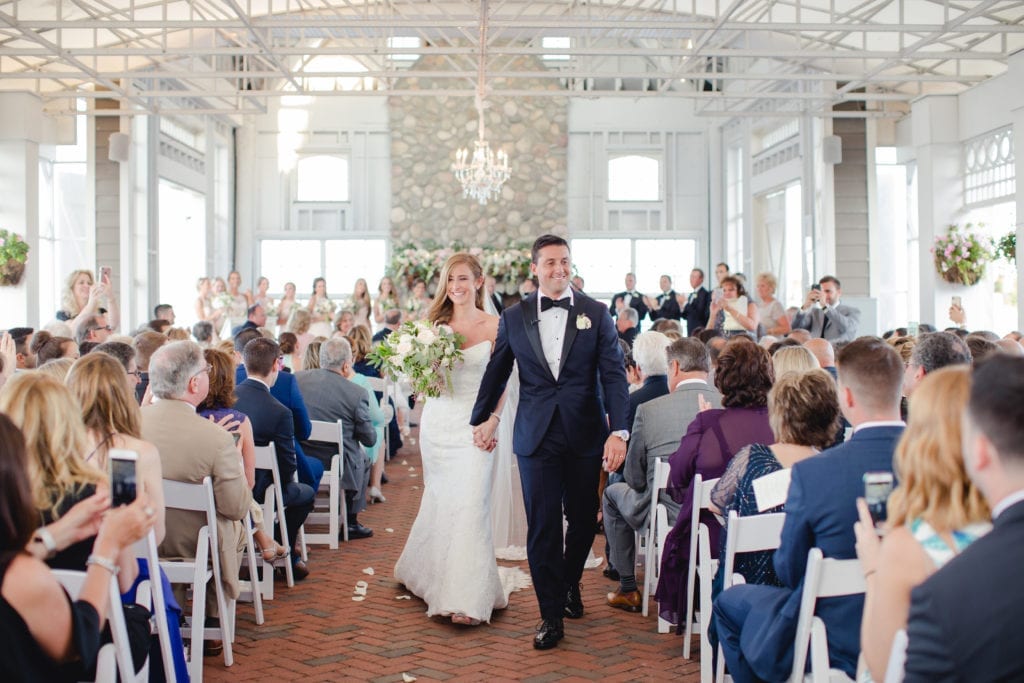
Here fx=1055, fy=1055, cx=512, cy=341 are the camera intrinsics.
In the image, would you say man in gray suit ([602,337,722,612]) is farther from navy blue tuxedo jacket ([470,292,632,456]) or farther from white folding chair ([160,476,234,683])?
white folding chair ([160,476,234,683])

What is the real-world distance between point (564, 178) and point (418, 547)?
15.6m

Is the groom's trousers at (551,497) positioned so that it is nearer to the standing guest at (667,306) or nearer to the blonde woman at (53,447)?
the blonde woman at (53,447)

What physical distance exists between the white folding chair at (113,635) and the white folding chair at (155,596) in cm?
30

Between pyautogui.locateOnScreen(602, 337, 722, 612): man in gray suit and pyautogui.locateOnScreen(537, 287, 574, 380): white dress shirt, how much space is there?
2.36 ft

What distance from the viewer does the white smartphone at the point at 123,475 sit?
8.41 feet

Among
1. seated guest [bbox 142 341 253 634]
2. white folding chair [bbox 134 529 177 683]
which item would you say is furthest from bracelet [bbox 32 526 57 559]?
seated guest [bbox 142 341 253 634]

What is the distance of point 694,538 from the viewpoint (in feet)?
15.1

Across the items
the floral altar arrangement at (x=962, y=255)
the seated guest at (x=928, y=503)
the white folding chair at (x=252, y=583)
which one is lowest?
the white folding chair at (x=252, y=583)

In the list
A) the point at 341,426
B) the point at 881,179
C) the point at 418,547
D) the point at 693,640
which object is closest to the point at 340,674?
the point at 418,547

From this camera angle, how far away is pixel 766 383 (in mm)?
4508

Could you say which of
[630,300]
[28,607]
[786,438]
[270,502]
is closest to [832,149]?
[630,300]

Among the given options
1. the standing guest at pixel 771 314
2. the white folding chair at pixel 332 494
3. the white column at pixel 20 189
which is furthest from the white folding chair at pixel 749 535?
the white column at pixel 20 189

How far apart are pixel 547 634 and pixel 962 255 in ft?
36.4

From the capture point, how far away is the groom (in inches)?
193
